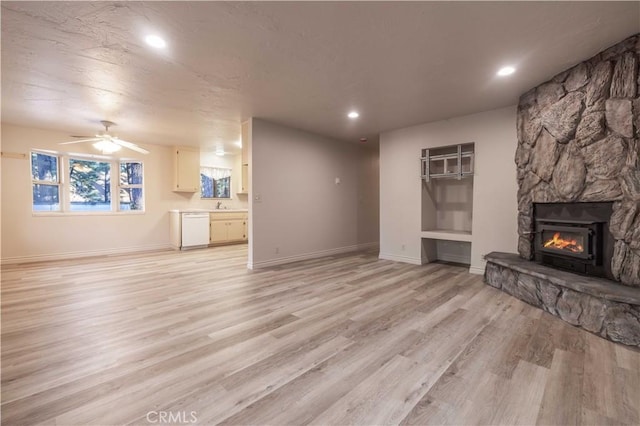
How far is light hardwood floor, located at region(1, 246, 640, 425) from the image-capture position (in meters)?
1.54

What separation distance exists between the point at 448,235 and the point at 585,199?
1.97 meters

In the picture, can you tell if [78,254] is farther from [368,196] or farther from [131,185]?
[368,196]

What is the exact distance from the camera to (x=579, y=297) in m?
2.57

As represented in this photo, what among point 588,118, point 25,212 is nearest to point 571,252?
point 588,118

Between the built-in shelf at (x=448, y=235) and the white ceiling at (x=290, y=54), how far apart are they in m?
1.92

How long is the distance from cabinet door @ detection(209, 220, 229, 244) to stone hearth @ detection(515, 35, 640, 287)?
254 inches

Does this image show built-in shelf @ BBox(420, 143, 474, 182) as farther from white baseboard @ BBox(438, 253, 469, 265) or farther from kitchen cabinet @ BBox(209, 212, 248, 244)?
kitchen cabinet @ BBox(209, 212, 248, 244)

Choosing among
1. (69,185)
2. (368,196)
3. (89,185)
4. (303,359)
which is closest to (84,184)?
(89,185)

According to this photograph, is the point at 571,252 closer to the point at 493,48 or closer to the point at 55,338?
the point at 493,48

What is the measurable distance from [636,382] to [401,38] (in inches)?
114

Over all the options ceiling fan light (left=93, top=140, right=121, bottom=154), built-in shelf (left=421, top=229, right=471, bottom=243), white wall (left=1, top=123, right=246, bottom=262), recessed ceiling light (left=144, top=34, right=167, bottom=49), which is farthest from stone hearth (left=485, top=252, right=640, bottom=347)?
white wall (left=1, top=123, right=246, bottom=262)

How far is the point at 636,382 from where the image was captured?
69.3 inches

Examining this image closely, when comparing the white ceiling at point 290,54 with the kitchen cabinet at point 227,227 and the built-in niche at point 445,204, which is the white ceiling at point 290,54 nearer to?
the built-in niche at point 445,204

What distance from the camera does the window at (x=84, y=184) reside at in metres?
5.59
